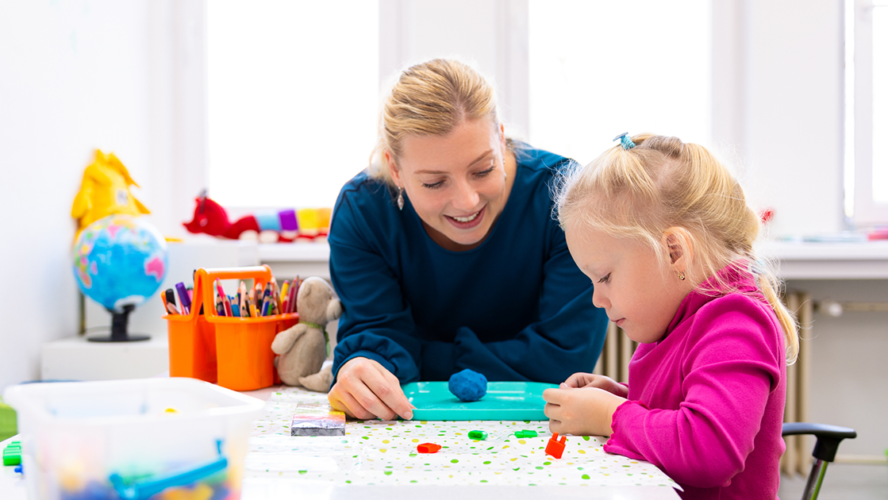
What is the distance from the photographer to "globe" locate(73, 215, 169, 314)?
1.55 m

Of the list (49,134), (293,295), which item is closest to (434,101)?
(293,295)

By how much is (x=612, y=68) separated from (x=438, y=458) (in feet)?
6.80

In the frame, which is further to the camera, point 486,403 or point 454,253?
point 454,253

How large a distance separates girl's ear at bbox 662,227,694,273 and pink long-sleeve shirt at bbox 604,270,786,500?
0.04 m

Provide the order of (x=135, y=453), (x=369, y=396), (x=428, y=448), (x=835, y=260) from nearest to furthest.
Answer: (x=135, y=453) → (x=428, y=448) → (x=369, y=396) → (x=835, y=260)

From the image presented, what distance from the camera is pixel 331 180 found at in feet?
8.05

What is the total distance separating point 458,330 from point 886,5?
82.9 inches

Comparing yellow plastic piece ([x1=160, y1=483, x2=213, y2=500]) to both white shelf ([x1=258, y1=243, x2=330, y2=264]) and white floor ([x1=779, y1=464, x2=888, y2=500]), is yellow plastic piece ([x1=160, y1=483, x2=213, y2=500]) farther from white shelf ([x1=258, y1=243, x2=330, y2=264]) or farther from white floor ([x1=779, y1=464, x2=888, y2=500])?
white floor ([x1=779, y1=464, x2=888, y2=500])

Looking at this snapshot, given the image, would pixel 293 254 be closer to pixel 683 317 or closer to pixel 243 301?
pixel 243 301

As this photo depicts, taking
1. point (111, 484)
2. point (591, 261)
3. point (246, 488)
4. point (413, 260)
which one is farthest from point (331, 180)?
point (111, 484)

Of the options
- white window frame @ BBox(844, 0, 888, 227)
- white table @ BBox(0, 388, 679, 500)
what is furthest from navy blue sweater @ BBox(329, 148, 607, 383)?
white window frame @ BBox(844, 0, 888, 227)

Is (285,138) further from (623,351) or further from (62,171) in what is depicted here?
(623,351)

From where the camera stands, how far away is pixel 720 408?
0.60m

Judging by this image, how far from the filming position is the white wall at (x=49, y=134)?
144 centimetres
